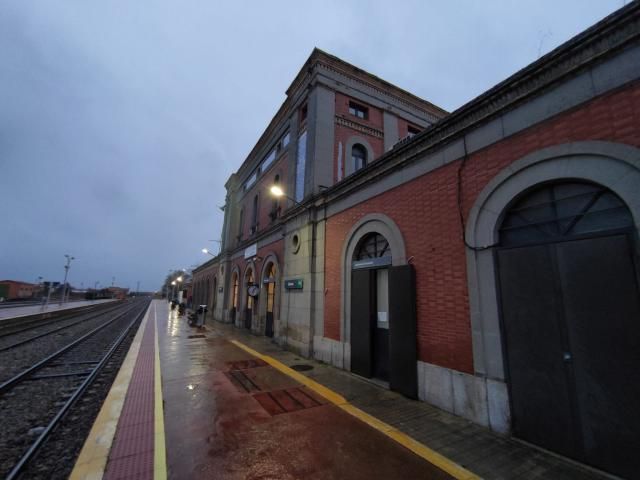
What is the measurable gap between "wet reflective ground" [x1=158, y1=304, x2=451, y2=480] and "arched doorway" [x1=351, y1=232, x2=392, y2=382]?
2068 mm

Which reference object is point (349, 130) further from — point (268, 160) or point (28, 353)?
point (28, 353)

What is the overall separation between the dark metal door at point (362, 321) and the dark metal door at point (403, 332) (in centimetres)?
98

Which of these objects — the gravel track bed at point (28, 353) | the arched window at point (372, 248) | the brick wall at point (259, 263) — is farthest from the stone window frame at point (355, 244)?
the gravel track bed at point (28, 353)

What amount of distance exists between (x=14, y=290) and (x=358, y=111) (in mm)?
75713

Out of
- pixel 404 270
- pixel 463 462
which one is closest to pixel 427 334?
pixel 404 270

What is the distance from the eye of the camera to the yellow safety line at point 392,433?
143 inches

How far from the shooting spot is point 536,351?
4352 millimetres

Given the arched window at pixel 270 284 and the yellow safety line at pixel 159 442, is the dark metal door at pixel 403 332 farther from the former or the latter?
the arched window at pixel 270 284

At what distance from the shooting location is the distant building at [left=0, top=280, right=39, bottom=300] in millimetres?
52412

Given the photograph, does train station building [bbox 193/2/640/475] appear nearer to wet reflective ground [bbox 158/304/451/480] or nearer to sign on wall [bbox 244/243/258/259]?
wet reflective ground [bbox 158/304/451/480]

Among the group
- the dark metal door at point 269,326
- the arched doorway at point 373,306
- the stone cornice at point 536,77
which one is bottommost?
the dark metal door at point 269,326

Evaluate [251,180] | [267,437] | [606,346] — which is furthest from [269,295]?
[606,346]

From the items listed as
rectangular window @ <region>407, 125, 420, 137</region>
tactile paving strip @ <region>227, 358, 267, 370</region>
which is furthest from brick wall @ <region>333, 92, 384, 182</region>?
tactile paving strip @ <region>227, 358, 267, 370</region>

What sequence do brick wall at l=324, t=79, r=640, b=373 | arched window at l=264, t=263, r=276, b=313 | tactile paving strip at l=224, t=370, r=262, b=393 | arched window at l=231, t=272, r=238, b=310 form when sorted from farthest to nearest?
1. arched window at l=231, t=272, r=238, b=310
2. arched window at l=264, t=263, r=276, b=313
3. tactile paving strip at l=224, t=370, r=262, b=393
4. brick wall at l=324, t=79, r=640, b=373
